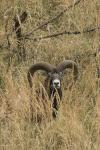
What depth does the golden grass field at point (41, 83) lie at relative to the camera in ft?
14.4

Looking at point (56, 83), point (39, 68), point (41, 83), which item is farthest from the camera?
point (41, 83)

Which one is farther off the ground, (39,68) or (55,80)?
(39,68)

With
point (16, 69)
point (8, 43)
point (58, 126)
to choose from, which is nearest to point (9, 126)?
point (58, 126)

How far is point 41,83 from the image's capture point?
5.20 m

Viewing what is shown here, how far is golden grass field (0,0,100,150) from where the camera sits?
4.40m

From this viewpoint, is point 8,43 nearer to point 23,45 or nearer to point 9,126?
point 23,45

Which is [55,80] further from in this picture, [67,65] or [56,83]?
[67,65]

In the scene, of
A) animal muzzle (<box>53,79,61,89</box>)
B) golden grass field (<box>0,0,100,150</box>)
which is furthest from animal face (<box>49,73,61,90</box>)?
golden grass field (<box>0,0,100,150</box>)

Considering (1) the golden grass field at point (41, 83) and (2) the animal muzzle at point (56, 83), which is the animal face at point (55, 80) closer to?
(2) the animal muzzle at point (56, 83)

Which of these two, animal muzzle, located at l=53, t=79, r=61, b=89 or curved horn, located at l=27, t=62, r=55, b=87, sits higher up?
curved horn, located at l=27, t=62, r=55, b=87

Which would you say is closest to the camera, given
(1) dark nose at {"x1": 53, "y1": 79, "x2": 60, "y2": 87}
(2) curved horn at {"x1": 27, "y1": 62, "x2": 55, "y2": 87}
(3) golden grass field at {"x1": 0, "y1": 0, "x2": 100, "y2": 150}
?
(3) golden grass field at {"x1": 0, "y1": 0, "x2": 100, "y2": 150}

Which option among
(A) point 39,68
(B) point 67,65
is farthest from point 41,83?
(B) point 67,65

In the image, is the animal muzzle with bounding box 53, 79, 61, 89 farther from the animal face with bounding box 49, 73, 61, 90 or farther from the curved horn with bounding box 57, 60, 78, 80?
the curved horn with bounding box 57, 60, 78, 80

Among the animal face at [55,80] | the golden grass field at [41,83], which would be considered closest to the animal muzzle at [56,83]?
the animal face at [55,80]
